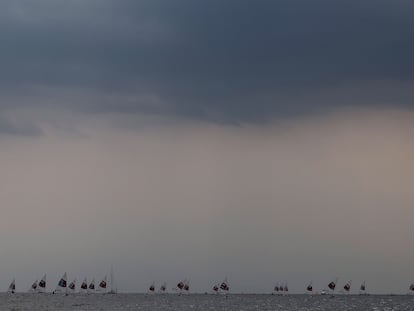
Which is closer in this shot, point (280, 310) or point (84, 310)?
point (84, 310)

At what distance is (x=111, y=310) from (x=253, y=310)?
24020 millimetres

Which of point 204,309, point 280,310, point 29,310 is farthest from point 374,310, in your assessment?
point 29,310

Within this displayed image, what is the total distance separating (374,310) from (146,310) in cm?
3799

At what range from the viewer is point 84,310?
509 ft

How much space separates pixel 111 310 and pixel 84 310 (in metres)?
7.24

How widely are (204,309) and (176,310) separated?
8824mm

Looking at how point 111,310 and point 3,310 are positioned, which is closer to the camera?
point 3,310

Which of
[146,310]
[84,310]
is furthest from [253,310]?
[84,310]

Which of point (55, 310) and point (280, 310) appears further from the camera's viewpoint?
point (280, 310)

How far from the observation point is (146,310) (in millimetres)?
159625

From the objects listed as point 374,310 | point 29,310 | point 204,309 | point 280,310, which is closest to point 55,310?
point 29,310

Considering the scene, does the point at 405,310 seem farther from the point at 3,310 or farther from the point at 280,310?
the point at 3,310

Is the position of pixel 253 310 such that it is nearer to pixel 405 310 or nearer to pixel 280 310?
pixel 280 310

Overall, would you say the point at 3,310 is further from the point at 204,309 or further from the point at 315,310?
the point at 315,310
